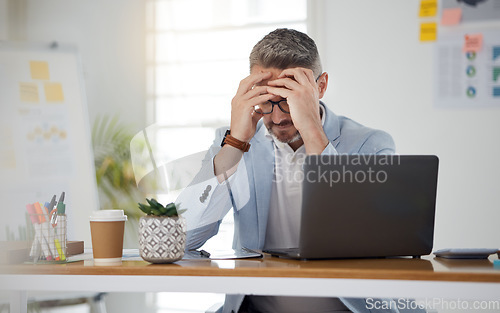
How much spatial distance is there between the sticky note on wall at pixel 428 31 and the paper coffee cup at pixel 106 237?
7.72 feet

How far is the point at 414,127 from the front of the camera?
298 cm

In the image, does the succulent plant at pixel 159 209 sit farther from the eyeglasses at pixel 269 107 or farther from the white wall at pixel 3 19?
the white wall at pixel 3 19

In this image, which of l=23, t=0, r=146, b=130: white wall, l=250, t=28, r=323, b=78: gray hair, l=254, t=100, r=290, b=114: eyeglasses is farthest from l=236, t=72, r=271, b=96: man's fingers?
l=23, t=0, r=146, b=130: white wall

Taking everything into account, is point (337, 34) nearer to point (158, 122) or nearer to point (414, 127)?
point (414, 127)

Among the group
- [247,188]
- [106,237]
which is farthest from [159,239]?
[247,188]

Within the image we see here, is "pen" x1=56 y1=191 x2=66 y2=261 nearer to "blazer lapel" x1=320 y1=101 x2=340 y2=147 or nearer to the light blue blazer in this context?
the light blue blazer

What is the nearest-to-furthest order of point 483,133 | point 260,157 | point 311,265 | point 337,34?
point 311,265 → point 260,157 → point 483,133 → point 337,34

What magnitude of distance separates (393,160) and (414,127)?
2006 mm

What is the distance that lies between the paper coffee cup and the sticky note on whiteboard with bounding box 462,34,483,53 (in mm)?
2396

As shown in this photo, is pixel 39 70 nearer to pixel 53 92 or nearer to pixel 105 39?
pixel 53 92

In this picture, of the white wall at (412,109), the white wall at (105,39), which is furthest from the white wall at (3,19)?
the white wall at (412,109)

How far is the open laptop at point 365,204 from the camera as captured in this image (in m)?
1.05

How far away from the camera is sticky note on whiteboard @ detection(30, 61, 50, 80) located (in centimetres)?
295

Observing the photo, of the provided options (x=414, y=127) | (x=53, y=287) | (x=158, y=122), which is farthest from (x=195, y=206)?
(x=158, y=122)
